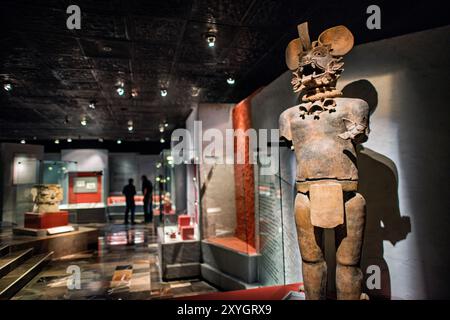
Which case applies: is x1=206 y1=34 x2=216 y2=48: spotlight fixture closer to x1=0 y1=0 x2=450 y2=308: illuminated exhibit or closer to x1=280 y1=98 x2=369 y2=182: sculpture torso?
x1=0 y1=0 x2=450 y2=308: illuminated exhibit

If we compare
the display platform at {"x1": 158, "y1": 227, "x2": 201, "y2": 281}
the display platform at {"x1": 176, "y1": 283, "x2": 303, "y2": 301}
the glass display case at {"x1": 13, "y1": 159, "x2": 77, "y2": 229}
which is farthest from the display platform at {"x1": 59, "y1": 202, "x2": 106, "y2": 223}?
the display platform at {"x1": 176, "y1": 283, "x2": 303, "y2": 301}

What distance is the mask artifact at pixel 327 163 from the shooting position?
87.0 inches

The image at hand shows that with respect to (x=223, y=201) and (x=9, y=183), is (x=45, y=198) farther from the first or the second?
(x=223, y=201)

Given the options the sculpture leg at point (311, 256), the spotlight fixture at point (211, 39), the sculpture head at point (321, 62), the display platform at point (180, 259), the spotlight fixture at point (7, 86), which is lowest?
the display platform at point (180, 259)

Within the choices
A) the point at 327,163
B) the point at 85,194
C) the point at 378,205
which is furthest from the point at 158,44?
the point at 85,194

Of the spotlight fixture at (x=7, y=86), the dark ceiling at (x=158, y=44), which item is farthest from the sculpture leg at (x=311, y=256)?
the spotlight fixture at (x=7, y=86)

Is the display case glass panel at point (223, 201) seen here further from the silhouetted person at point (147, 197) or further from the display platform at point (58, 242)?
the silhouetted person at point (147, 197)

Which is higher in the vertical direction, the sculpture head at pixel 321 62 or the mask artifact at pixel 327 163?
the sculpture head at pixel 321 62

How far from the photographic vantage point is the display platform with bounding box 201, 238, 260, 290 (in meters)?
4.12

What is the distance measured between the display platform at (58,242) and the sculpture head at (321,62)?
5.76 meters

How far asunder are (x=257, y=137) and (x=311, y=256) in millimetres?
2750

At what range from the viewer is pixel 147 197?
1090 cm

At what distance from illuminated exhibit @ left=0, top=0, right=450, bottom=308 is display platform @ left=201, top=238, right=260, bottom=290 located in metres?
0.03
